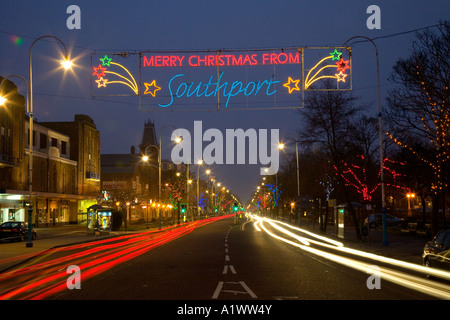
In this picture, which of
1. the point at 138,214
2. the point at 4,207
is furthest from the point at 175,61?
the point at 138,214

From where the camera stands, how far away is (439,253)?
17047 millimetres

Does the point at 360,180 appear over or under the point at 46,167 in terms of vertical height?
under

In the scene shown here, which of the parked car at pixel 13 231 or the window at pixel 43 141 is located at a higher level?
the window at pixel 43 141

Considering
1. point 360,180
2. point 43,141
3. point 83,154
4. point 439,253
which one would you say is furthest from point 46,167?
point 439,253

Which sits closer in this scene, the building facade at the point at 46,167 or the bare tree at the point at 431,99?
the bare tree at the point at 431,99

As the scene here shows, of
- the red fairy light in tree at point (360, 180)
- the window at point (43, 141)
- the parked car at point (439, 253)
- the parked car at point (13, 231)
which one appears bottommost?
the parked car at point (13, 231)

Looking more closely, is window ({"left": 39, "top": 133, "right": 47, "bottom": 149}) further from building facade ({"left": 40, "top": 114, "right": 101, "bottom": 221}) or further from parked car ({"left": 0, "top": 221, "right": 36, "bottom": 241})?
parked car ({"left": 0, "top": 221, "right": 36, "bottom": 241})

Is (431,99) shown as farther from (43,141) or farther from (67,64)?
(43,141)

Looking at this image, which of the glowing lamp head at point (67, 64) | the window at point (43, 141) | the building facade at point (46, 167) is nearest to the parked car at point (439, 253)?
the glowing lamp head at point (67, 64)

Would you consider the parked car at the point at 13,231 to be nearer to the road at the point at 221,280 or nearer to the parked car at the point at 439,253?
the road at the point at 221,280

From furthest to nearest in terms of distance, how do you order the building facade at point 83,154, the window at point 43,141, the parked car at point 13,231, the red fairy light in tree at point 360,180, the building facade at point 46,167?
the building facade at point 83,154, the window at point 43,141, the building facade at point 46,167, the red fairy light in tree at point 360,180, the parked car at point 13,231

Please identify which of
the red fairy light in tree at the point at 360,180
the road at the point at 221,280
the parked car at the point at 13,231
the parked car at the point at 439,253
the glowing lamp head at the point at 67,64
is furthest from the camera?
the red fairy light in tree at the point at 360,180

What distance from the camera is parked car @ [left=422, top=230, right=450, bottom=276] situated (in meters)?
16.4

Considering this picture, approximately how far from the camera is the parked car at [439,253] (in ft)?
53.7
